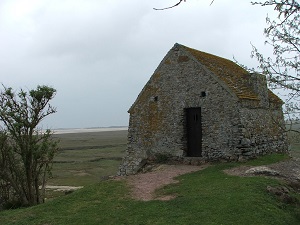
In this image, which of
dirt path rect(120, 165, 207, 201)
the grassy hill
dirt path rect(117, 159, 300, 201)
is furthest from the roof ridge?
the grassy hill

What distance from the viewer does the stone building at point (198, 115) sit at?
15.2 metres

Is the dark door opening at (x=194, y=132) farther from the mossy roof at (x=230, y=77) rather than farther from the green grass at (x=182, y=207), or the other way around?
the green grass at (x=182, y=207)

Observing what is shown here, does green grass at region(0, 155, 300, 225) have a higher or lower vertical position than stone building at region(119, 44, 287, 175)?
lower

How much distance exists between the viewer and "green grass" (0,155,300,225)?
28.9 ft

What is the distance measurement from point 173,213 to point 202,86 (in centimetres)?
825

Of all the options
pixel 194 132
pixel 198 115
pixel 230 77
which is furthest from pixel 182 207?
pixel 230 77

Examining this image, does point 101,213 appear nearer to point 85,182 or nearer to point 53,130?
point 53,130

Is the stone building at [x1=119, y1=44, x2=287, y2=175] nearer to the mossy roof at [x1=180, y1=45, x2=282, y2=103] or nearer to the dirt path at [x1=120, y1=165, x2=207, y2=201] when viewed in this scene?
the mossy roof at [x1=180, y1=45, x2=282, y2=103]

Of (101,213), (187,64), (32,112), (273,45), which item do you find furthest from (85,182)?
(273,45)

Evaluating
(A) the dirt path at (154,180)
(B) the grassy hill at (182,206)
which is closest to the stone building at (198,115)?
(A) the dirt path at (154,180)

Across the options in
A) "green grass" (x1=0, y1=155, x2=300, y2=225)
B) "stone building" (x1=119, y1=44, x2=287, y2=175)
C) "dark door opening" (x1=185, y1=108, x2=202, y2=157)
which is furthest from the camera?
"dark door opening" (x1=185, y1=108, x2=202, y2=157)

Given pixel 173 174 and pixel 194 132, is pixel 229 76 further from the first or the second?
pixel 173 174

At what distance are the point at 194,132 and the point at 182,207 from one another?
7318 millimetres

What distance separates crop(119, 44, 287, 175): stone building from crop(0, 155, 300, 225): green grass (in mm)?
3449
